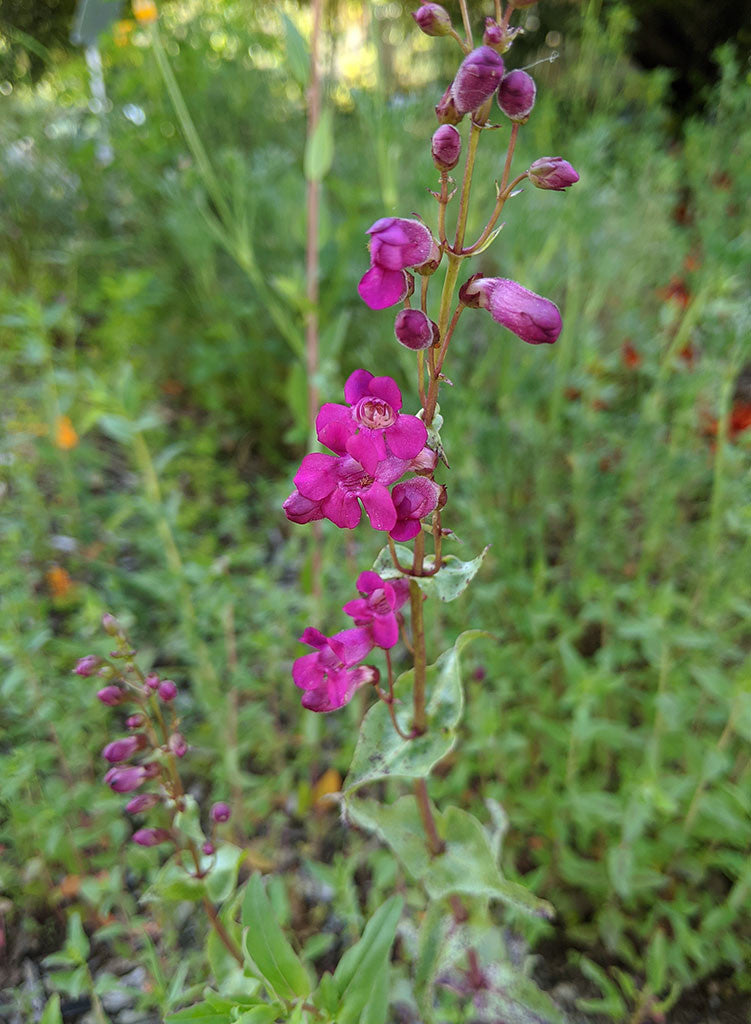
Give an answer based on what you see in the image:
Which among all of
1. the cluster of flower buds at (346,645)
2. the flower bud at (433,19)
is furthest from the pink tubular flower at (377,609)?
the flower bud at (433,19)

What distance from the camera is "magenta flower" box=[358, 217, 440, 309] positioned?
64 cm

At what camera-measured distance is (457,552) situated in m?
1.81

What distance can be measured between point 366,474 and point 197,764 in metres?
1.49

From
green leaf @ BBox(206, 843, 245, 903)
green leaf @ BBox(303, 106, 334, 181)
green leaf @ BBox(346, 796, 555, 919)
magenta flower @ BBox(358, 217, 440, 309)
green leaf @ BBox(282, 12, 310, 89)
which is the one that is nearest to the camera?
magenta flower @ BBox(358, 217, 440, 309)

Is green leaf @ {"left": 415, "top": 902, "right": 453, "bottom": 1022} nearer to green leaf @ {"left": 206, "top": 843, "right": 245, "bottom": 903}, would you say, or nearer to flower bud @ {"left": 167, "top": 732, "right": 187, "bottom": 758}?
green leaf @ {"left": 206, "top": 843, "right": 245, "bottom": 903}

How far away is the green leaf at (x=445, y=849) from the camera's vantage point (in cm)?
96

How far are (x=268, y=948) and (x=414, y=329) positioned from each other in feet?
2.50

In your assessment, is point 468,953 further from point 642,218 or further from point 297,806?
point 642,218

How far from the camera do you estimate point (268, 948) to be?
2.71 feet

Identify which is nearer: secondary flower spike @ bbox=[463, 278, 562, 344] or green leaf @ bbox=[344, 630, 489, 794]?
secondary flower spike @ bbox=[463, 278, 562, 344]

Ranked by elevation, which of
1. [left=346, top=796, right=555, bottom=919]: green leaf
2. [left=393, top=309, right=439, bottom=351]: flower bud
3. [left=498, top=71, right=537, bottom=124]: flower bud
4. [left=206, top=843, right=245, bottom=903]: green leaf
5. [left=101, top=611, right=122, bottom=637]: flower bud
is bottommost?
[left=206, top=843, right=245, bottom=903]: green leaf

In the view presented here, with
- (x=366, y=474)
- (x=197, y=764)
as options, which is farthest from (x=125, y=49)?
(x=366, y=474)

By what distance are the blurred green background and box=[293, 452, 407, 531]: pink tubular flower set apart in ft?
0.45

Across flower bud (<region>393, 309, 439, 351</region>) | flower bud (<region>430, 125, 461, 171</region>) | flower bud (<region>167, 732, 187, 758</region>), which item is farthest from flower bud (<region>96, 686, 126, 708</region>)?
flower bud (<region>430, 125, 461, 171</region>)
